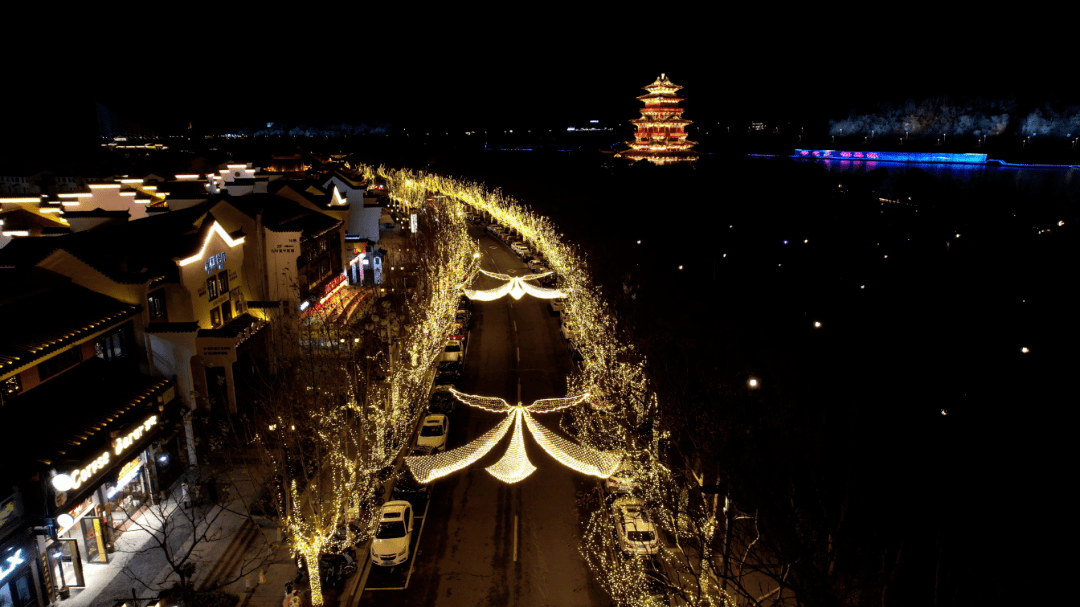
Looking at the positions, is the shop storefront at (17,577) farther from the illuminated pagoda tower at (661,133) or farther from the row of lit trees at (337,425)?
the illuminated pagoda tower at (661,133)

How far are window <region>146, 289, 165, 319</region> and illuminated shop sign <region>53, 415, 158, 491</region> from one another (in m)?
5.18

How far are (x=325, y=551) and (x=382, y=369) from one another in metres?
9.26

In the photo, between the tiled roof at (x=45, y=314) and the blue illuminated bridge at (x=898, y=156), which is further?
the blue illuminated bridge at (x=898, y=156)

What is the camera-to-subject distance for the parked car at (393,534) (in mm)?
16484

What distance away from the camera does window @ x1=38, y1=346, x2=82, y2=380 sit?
1578 cm

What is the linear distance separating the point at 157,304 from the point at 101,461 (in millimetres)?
7939

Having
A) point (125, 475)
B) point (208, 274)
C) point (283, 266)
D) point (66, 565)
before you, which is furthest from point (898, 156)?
point (66, 565)

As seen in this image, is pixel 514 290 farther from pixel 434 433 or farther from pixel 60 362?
pixel 60 362

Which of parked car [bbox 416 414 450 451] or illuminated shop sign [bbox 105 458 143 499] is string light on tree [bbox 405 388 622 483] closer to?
parked car [bbox 416 414 450 451]

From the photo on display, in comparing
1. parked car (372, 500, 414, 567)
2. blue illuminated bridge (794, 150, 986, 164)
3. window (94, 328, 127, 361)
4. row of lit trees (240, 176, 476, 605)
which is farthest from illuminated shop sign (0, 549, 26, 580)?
blue illuminated bridge (794, 150, 986, 164)

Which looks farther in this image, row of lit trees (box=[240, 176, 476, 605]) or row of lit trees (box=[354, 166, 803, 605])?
row of lit trees (box=[240, 176, 476, 605])

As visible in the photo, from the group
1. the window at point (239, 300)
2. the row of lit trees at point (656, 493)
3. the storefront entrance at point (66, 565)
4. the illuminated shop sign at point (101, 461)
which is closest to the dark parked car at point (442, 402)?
the row of lit trees at point (656, 493)

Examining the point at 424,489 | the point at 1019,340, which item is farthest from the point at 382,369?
the point at 1019,340

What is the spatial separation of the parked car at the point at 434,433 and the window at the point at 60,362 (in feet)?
35.2
